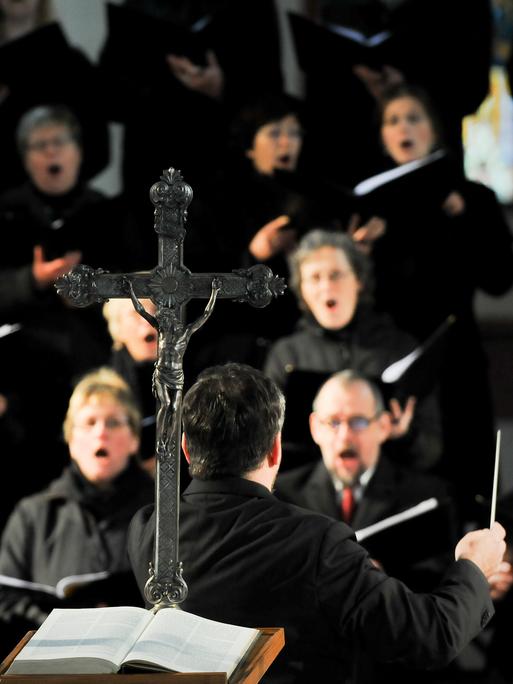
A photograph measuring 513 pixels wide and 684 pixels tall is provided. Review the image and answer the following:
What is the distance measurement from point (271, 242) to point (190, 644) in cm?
531

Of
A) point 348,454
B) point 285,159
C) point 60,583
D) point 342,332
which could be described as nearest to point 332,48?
point 285,159

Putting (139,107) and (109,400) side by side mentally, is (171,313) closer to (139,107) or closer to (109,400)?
(109,400)

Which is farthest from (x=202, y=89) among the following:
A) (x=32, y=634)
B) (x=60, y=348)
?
(x=32, y=634)

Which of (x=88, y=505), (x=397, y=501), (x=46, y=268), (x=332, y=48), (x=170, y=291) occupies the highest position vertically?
(x=332, y=48)

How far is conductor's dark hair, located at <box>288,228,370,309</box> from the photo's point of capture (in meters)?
7.29

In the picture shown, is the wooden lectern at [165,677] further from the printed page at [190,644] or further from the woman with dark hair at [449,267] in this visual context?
the woman with dark hair at [449,267]

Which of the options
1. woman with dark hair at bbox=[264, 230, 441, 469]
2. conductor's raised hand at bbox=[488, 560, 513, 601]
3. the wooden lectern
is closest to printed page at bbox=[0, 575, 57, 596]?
woman with dark hair at bbox=[264, 230, 441, 469]

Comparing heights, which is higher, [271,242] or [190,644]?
[271,242]

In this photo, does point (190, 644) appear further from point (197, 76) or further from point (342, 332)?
point (197, 76)

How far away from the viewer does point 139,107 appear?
7891mm

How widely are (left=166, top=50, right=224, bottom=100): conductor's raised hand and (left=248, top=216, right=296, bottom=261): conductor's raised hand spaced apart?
2.94 feet

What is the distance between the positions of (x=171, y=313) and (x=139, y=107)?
505 centimetres

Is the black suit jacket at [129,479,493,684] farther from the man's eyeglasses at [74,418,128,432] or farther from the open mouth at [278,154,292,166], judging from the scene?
the open mouth at [278,154,292,166]

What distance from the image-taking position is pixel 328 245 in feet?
24.0
